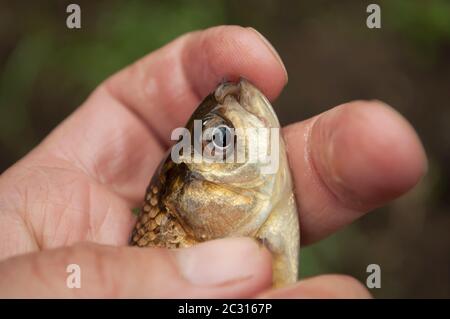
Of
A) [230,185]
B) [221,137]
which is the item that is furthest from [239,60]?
[230,185]

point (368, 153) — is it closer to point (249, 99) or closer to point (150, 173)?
point (249, 99)

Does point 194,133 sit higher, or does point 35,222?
point 194,133

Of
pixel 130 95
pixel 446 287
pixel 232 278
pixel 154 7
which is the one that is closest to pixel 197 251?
pixel 232 278

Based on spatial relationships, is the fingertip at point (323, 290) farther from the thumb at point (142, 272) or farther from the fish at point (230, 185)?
the fish at point (230, 185)

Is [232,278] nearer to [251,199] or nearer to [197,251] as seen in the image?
[197,251]

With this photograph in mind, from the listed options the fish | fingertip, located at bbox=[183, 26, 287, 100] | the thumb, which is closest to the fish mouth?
the fish

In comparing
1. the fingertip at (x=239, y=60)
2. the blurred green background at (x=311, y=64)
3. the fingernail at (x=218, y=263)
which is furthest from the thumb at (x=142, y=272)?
the blurred green background at (x=311, y=64)

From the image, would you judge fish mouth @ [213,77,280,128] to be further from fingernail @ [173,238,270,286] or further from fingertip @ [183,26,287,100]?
fingernail @ [173,238,270,286]
